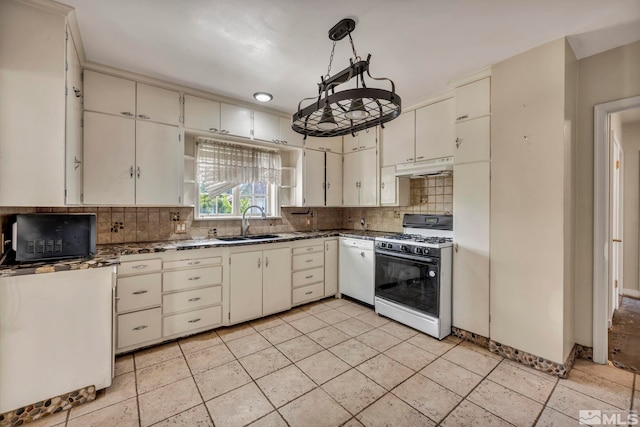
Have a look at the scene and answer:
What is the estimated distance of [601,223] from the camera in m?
2.23

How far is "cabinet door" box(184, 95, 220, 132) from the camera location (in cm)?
295

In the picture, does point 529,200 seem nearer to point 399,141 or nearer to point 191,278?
point 399,141

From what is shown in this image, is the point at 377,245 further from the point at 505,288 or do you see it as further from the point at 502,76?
the point at 502,76

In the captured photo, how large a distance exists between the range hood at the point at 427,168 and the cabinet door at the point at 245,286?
6.71ft

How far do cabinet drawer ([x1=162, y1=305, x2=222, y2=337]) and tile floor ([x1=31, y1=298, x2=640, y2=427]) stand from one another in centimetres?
14

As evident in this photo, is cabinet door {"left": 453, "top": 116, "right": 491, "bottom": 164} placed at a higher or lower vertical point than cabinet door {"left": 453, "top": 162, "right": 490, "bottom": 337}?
higher

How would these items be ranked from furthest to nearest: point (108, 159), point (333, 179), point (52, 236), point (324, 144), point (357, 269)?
point (333, 179) < point (324, 144) < point (357, 269) < point (108, 159) < point (52, 236)

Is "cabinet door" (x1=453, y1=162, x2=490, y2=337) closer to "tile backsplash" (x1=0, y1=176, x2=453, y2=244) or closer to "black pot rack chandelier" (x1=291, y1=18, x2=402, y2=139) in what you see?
"tile backsplash" (x1=0, y1=176, x2=453, y2=244)

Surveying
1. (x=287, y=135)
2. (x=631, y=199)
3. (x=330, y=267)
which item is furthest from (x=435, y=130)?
(x=631, y=199)

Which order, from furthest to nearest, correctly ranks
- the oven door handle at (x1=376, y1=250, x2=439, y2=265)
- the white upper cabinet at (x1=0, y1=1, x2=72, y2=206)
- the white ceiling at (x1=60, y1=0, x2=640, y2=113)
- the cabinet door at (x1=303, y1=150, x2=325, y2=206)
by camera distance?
the cabinet door at (x1=303, y1=150, x2=325, y2=206) → the oven door handle at (x1=376, y1=250, x2=439, y2=265) → the white ceiling at (x1=60, y1=0, x2=640, y2=113) → the white upper cabinet at (x1=0, y1=1, x2=72, y2=206)

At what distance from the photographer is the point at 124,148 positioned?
2.59 meters

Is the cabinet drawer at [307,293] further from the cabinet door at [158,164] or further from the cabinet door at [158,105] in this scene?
the cabinet door at [158,105]

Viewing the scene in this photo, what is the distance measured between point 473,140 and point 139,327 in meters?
3.55

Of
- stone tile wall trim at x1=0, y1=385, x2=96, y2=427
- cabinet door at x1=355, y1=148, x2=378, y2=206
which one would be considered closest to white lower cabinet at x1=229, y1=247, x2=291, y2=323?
stone tile wall trim at x1=0, y1=385, x2=96, y2=427
